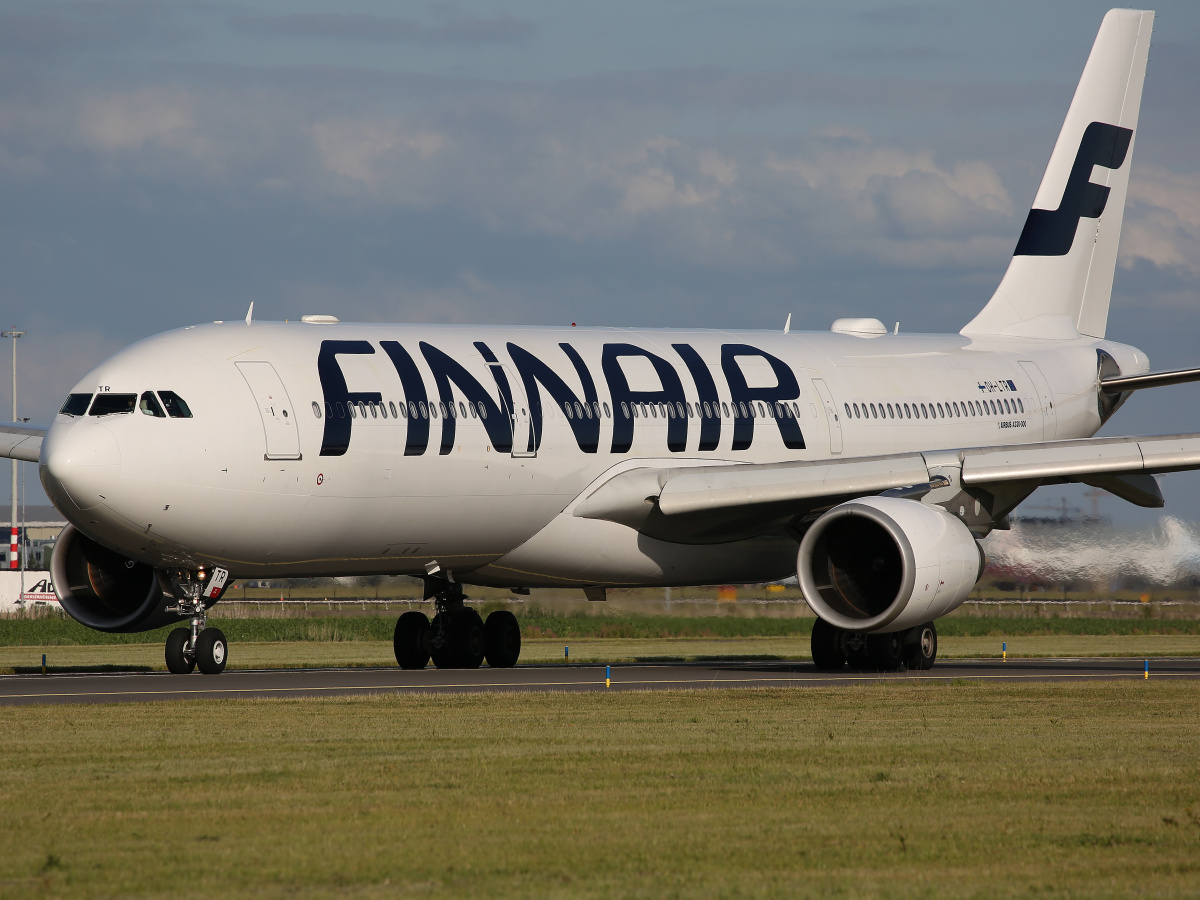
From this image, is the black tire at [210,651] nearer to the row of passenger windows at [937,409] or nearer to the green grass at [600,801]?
the green grass at [600,801]

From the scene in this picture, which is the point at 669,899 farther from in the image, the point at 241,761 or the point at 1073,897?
the point at 241,761

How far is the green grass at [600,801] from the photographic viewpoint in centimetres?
834

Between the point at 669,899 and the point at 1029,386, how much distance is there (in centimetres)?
2391

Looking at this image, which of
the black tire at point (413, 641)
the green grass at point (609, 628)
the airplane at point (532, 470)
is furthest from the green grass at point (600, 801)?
the green grass at point (609, 628)

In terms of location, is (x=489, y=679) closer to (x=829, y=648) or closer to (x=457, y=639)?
(x=457, y=639)

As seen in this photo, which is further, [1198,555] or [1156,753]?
[1198,555]

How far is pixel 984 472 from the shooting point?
23016 millimetres

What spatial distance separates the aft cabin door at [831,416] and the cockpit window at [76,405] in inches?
453

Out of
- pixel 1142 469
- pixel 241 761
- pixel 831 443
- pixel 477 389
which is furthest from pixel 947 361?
pixel 241 761

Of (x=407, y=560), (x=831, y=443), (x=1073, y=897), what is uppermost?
(x=831, y=443)

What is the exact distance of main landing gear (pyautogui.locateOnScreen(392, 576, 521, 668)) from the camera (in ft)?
83.7

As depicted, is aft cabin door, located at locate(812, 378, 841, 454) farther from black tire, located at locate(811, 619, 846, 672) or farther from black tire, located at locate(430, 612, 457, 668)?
black tire, located at locate(430, 612, 457, 668)

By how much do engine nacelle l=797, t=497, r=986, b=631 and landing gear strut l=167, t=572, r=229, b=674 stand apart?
7.20 meters

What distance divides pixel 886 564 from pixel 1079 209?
12486 millimetres
